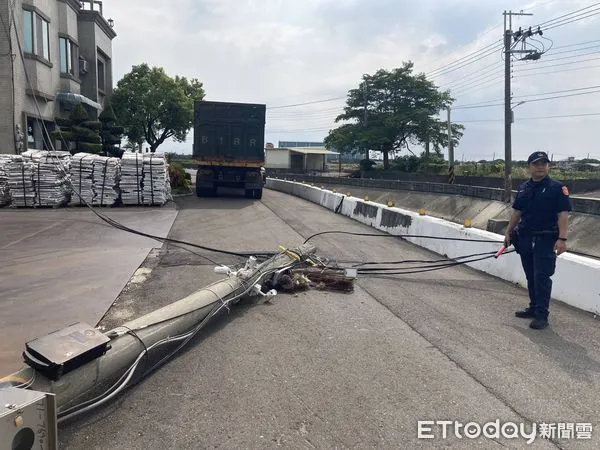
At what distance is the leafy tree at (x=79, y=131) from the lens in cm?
2423

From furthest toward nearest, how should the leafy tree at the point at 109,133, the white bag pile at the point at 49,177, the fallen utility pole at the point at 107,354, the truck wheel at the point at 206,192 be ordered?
the leafy tree at the point at 109,133
the truck wheel at the point at 206,192
the white bag pile at the point at 49,177
the fallen utility pole at the point at 107,354

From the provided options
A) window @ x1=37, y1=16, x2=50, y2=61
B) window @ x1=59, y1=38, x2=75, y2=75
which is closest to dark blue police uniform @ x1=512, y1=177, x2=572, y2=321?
window @ x1=37, y1=16, x2=50, y2=61

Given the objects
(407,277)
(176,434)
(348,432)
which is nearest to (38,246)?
(407,277)

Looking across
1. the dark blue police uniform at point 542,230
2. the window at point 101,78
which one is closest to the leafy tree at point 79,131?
the window at point 101,78

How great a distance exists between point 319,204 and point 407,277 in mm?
13210

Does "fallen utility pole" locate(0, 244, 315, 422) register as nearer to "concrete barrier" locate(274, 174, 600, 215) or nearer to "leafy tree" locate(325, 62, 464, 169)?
"concrete barrier" locate(274, 174, 600, 215)

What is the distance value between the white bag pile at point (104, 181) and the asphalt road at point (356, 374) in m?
10.8

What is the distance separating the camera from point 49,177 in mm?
16219

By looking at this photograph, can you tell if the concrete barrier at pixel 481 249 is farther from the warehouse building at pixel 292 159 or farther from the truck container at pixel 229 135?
the warehouse building at pixel 292 159

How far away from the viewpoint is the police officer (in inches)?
215

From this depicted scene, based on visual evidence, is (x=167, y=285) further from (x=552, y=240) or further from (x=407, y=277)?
(x=552, y=240)

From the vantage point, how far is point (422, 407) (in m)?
3.67

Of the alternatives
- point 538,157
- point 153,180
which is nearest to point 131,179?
point 153,180

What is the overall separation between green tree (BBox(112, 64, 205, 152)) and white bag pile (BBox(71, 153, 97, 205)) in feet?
90.8
